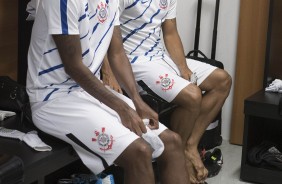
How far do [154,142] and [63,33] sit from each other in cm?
53

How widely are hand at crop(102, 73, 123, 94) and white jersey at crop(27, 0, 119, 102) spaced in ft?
0.96

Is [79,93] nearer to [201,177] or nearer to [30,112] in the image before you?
[30,112]

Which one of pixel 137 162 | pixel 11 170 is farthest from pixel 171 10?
pixel 11 170

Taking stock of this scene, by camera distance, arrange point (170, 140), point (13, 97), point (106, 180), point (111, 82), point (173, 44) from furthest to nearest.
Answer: point (173, 44) < point (111, 82) < point (13, 97) < point (106, 180) < point (170, 140)

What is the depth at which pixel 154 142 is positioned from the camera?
2.04 m

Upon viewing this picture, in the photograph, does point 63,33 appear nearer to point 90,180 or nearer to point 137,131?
point 137,131

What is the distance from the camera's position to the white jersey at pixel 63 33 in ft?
6.36

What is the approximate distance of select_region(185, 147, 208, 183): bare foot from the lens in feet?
8.59

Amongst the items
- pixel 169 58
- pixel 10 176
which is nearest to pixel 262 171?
pixel 169 58

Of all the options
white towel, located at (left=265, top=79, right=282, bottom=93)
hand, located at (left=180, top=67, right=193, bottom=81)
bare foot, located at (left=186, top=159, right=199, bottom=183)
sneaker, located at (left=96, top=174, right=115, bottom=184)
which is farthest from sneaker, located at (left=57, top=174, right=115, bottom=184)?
white towel, located at (left=265, top=79, right=282, bottom=93)

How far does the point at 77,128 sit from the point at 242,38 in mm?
1654

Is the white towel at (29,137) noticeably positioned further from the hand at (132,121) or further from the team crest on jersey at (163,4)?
the team crest on jersey at (163,4)

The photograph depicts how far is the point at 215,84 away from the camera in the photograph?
2.79 metres

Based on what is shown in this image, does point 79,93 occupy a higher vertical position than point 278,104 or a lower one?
higher
